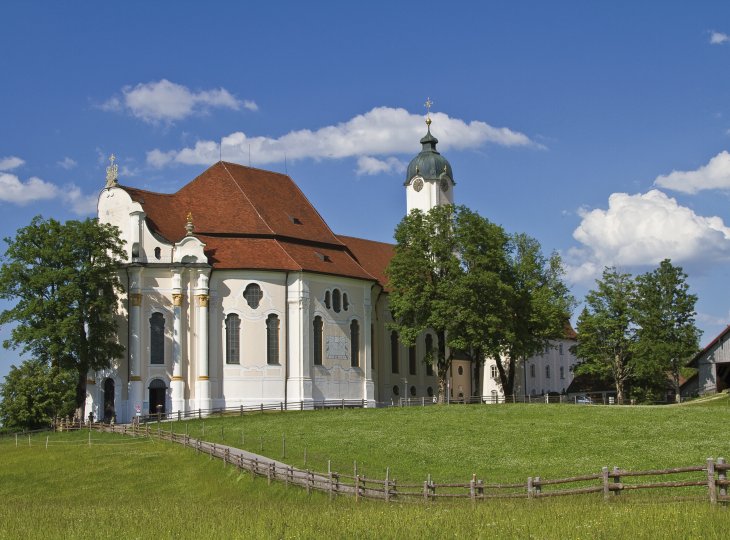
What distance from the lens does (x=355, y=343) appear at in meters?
70.1

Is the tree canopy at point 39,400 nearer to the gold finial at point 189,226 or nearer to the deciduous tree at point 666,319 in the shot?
the gold finial at point 189,226

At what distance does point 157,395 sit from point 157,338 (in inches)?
143

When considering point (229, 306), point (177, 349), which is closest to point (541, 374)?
point (229, 306)

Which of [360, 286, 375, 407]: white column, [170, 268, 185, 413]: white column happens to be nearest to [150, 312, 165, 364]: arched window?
[170, 268, 185, 413]: white column

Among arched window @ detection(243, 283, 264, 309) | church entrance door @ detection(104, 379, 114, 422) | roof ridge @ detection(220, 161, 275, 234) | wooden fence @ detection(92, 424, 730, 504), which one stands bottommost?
wooden fence @ detection(92, 424, 730, 504)

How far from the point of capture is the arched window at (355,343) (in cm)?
6950

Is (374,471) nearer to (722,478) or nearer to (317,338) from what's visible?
(722,478)

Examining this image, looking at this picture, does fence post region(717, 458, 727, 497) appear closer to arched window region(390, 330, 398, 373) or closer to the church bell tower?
arched window region(390, 330, 398, 373)

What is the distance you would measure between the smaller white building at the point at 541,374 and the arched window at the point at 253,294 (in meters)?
27.4

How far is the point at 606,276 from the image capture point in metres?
75.0

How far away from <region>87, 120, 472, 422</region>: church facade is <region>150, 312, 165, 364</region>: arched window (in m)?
0.07

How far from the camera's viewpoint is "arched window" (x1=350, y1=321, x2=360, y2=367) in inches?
2736

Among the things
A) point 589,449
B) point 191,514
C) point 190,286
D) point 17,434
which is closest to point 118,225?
point 190,286

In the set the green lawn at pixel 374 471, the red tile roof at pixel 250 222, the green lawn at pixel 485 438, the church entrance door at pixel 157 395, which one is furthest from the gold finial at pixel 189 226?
the green lawn at pixel 374 471
